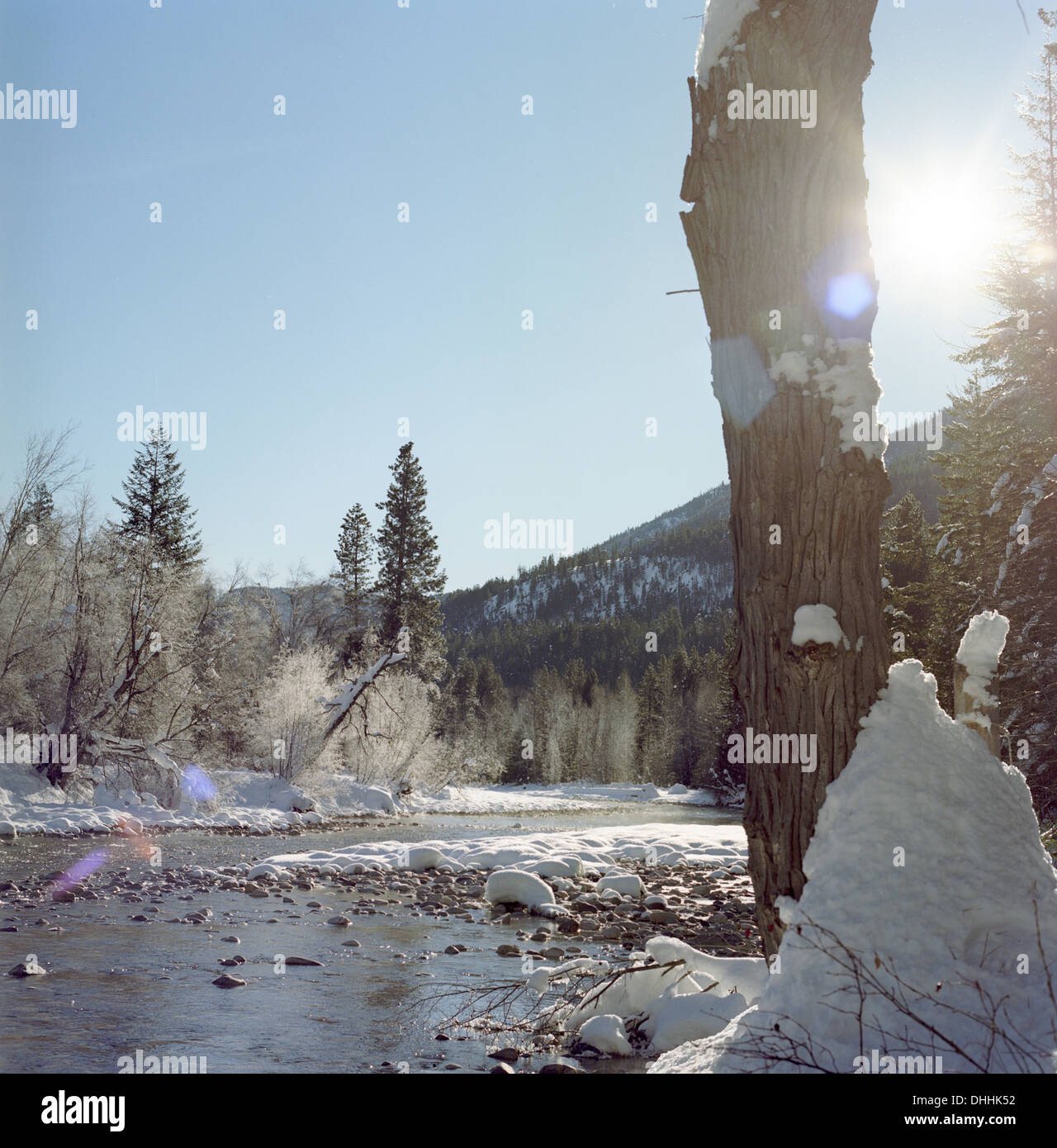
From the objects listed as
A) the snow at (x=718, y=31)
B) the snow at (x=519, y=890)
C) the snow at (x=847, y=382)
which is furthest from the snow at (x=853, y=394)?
the snow at (x=519, y=890)

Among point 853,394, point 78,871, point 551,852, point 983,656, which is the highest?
point 853,394

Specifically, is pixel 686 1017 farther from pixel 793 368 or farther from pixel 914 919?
pixel 793 368

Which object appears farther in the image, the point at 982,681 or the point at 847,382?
the point at 982,681

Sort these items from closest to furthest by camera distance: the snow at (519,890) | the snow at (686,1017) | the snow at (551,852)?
the snow at (686,1017)
the snow at (519,890)
the snow at (551,852)

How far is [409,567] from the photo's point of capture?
42.2 meters

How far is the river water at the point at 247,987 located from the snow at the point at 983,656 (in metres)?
2.54

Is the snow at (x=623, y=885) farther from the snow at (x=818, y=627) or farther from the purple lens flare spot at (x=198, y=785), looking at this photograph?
the purple lens flare spot at (x=198, y=785)

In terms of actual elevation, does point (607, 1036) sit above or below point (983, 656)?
below

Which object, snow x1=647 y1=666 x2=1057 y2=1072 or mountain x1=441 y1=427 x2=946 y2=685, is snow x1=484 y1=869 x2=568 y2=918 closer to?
snow x1=647 y1=666 x2=1057 y2=1072

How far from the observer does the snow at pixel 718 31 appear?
3711mm

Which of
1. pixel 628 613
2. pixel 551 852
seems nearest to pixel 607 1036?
pixel 551 852

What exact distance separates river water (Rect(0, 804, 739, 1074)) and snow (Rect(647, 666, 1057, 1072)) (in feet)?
6.45

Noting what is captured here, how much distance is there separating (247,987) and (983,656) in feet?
18.0
